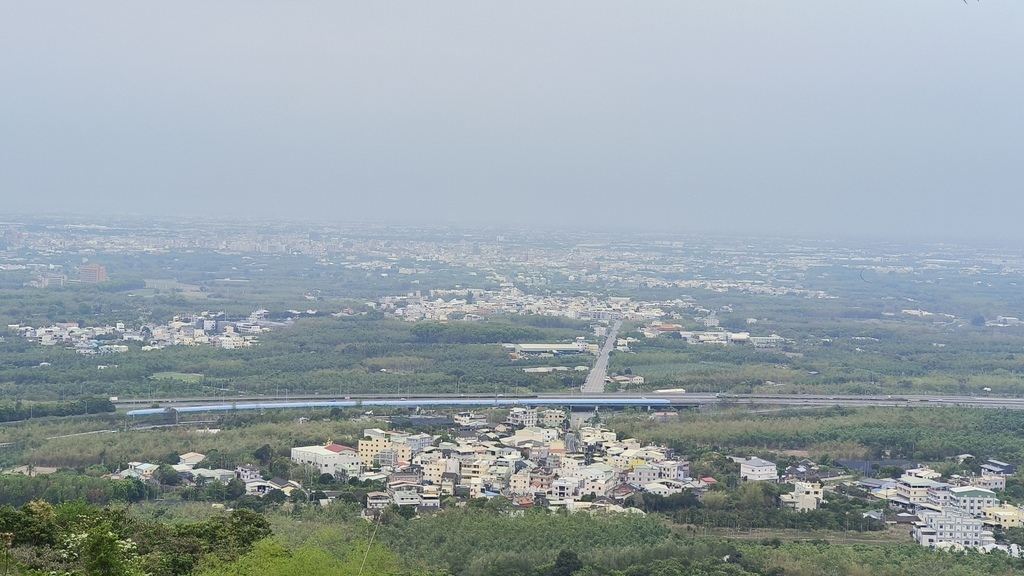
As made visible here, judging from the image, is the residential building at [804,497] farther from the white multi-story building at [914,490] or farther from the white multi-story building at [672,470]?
the white multi-story building at [672,470]

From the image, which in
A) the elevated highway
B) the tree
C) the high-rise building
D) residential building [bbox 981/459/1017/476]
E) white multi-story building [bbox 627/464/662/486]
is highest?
the tree

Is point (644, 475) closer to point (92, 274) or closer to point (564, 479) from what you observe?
point (564, 479)

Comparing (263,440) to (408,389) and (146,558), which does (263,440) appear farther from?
(146,558)

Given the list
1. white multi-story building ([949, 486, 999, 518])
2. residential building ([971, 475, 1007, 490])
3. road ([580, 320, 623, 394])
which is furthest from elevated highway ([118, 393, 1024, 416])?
white multi-story building ([949, 486, 999, 518])

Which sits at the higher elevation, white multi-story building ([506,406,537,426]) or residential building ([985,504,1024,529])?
residential building ([985,504,1024,529])

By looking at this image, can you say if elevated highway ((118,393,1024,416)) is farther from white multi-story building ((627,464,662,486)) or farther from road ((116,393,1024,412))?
Result: white multi-story building ((627,464,662,486))

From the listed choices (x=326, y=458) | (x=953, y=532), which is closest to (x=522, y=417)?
(x=326, y=458)
